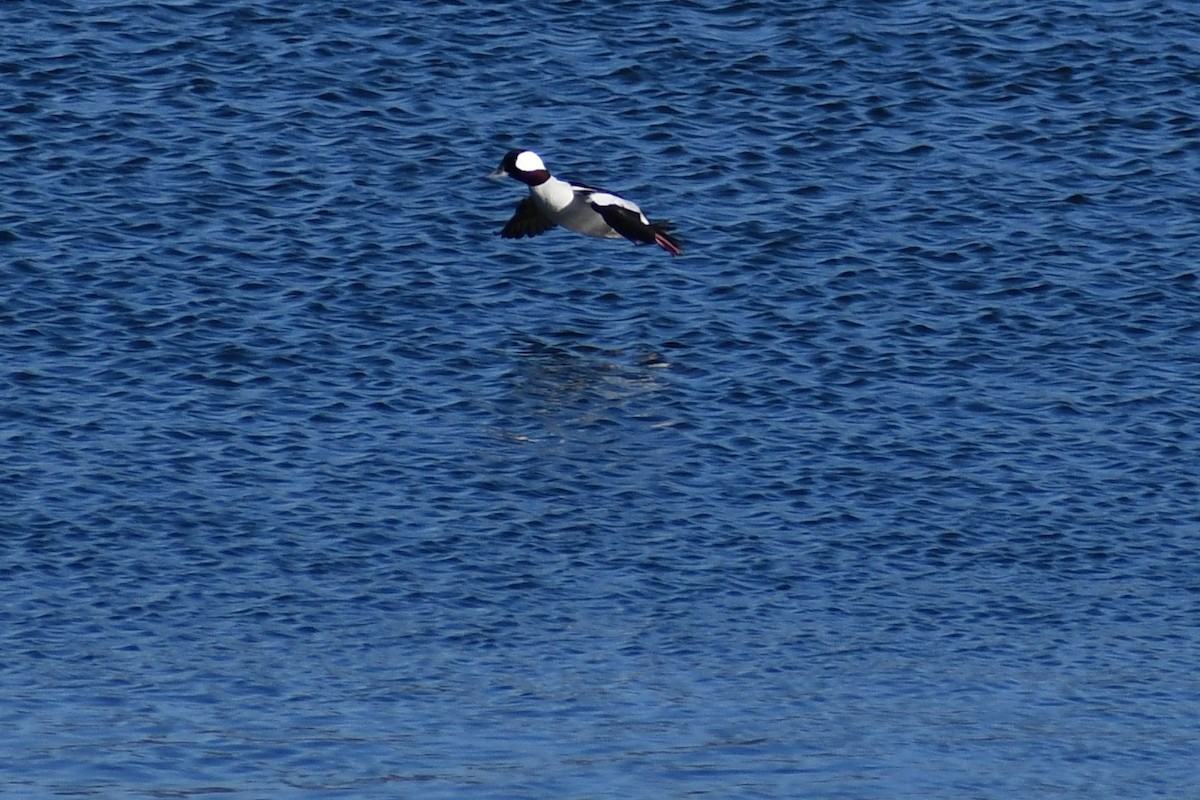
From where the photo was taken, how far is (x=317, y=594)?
2138 cm

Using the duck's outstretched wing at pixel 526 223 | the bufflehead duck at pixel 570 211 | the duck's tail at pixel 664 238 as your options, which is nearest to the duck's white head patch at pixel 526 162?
the bufflehead duck at pixel 570 211

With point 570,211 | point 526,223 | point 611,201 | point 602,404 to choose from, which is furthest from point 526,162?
point 602,404

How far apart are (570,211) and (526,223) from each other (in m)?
1.01

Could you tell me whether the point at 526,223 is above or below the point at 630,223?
below

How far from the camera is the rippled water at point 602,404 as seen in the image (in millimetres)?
18656

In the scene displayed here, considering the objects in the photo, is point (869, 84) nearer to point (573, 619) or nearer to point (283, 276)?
point (283, 276)

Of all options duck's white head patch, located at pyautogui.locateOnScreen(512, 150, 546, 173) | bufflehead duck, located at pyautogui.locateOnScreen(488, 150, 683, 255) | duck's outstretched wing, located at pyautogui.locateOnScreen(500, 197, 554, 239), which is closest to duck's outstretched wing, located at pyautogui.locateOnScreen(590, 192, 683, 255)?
bufflehead duck, located at pyautogui.locateOnScreen(488, 150, 683, 255)

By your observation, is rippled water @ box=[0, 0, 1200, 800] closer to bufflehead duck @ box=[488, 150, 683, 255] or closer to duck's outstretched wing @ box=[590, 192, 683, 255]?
bufflehead duck @ box=[488, 150, 683, 255]

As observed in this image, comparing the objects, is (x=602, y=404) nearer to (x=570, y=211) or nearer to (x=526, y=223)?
(x=570, y=211)

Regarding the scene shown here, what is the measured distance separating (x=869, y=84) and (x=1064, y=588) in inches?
597

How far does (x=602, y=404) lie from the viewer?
88.0ft

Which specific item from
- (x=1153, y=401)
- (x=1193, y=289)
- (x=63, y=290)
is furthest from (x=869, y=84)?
(x=63, y=290)

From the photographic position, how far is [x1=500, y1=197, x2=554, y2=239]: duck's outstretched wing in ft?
97.2

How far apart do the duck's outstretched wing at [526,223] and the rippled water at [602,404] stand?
0.81m
